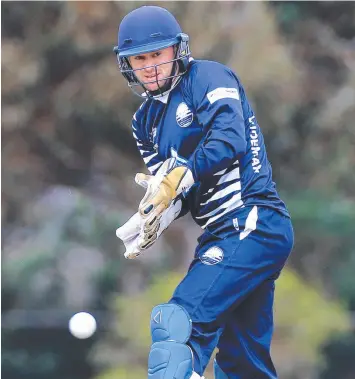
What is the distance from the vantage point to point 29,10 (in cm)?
555

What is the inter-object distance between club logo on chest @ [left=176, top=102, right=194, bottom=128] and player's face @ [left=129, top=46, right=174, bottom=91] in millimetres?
99

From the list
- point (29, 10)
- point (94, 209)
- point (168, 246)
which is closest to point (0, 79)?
point (29, 10)

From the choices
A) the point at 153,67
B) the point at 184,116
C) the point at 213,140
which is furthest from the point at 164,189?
the point at 153,67

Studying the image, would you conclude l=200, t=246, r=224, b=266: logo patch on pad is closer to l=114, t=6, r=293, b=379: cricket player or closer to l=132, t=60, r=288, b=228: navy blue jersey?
l=114, t=6, r=293, b=379: cricket player

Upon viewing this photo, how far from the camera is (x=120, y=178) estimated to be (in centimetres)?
545

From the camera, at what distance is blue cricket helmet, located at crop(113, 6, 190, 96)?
306cm

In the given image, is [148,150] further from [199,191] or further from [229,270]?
[229,270]

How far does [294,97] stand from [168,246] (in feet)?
3.60

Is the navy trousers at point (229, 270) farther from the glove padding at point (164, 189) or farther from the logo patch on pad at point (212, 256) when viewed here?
the glove padding at point (164, 189)

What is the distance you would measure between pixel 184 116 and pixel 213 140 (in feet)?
0.70

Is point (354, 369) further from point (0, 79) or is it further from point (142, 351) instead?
point (0, 79)

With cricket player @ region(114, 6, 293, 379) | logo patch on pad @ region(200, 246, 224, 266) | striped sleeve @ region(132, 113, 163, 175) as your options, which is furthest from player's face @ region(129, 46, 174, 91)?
logo patch on pad @ region(200, 246, 224, 266)

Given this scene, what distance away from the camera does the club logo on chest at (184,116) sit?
309 cm

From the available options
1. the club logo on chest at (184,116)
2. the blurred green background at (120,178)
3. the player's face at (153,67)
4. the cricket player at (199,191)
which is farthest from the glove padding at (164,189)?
the blurred green background at (120,178)
